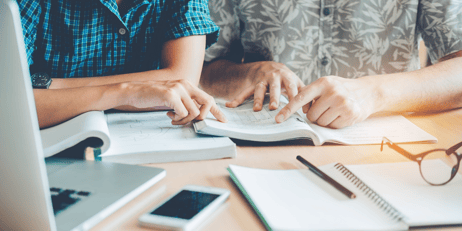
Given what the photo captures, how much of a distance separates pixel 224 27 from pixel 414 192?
1102 mm

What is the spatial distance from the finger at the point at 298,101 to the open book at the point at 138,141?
0.49 ft

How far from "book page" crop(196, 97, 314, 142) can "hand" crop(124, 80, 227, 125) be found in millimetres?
26

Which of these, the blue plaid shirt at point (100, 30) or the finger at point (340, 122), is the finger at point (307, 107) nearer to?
the finger at point (340, 122)

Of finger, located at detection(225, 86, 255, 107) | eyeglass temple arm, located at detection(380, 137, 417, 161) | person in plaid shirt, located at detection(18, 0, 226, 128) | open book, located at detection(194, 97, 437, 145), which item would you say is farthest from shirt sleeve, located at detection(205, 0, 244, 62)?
eyeglass temple arm, located at detection(380, 137, 417, 161)

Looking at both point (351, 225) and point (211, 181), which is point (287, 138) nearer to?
point (211, 181)

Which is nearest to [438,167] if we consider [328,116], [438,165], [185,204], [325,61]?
[438,165]

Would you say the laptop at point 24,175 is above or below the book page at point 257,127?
above

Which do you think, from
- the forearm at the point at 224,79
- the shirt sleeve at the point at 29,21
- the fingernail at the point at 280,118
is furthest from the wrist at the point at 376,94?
the shirt sleeve at the point at 29,21

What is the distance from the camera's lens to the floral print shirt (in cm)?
130

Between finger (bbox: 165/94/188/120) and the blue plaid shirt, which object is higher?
the blue plaid shirt

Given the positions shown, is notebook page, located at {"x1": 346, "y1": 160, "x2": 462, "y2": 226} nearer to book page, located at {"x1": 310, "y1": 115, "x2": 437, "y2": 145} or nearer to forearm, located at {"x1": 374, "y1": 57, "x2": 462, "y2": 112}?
book page, located at {"x1": 310, "y1": 115, "x2": 437, "y2": 145}

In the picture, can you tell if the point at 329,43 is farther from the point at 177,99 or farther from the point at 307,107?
the point at 177,99

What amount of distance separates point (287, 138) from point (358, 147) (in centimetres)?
14

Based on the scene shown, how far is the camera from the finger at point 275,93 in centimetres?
86
